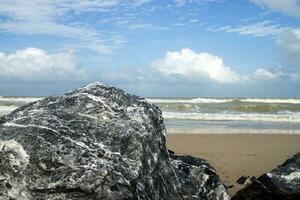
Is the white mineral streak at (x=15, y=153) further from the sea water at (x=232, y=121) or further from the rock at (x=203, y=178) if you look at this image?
the sea water at (x=232, y=121)

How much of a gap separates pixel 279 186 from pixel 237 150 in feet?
31.8

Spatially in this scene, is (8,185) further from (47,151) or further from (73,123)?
(73,123)

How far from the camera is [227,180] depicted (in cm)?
1036

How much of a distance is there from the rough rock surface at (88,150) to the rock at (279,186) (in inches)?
61.2

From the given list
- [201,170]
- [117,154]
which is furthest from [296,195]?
[117,154]

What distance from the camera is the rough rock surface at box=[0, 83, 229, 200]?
412 centimetres

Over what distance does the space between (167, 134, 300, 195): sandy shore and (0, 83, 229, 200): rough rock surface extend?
460 centimetres

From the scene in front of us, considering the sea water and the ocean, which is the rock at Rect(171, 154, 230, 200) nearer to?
the ocean

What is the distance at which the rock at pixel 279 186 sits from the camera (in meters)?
6.48

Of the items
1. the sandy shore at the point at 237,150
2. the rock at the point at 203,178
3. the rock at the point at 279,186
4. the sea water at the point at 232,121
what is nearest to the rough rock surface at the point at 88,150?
the rock at the point at 203,178

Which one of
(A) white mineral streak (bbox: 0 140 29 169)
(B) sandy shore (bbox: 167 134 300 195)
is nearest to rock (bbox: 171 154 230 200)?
(B) sandy shore (bbox: 167 134 300 195)

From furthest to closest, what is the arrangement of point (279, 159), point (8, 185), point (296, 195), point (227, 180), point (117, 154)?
point (279, 159)
point (227, 180)
point (296, 195)
point (117, 154)
point (8, 185)

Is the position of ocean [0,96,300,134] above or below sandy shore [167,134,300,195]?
above

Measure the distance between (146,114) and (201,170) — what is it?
2173 mm
